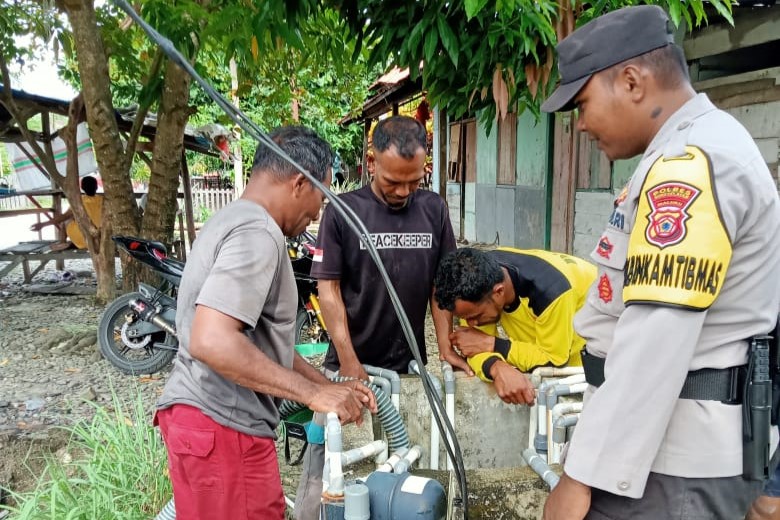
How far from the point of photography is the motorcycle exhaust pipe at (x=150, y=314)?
4.97m

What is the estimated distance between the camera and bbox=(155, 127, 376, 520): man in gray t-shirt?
1600 mm

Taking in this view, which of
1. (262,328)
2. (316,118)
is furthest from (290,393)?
(316,118)

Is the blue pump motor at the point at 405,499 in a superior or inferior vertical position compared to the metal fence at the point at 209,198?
inferior

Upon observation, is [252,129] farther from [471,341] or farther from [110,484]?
[110,484]

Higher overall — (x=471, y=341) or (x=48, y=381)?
(x=471, y=341)

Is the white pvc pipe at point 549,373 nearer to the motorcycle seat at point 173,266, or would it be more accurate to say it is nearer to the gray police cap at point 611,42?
the gray police cap at point 611,42

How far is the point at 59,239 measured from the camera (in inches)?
348

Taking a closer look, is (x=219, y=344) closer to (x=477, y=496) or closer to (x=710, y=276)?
(x=477, y=496)

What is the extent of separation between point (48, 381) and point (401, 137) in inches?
165

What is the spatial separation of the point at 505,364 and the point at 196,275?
108 centimetres

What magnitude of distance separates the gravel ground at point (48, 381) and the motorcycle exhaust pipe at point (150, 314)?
47 centimetres

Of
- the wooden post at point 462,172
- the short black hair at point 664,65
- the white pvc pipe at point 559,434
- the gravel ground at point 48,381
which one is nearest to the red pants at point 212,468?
the white pvc pipe at point 559,434

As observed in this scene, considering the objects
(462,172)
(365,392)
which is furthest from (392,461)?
(462,172)

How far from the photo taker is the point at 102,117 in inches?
222
